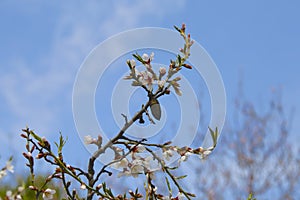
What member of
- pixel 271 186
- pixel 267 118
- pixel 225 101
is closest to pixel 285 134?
pixel 267 118

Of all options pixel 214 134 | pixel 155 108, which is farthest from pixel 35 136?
pixel 214 134

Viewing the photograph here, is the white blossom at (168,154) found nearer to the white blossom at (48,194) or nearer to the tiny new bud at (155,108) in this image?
the tiny new bud at (155,108)

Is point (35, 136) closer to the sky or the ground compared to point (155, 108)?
closer to the ground

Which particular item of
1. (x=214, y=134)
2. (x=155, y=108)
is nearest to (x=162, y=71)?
(x=155, y=108)

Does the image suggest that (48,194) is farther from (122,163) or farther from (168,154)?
(168,154)

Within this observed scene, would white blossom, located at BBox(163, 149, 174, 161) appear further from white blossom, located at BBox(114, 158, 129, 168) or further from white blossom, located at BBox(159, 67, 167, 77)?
white blossom, located at BBox(159, 67, 167, 77)

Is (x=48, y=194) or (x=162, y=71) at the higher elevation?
(x=162, y=71)

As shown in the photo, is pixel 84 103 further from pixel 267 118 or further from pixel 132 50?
pixel 267 118

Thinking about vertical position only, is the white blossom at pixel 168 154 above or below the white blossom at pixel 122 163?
above

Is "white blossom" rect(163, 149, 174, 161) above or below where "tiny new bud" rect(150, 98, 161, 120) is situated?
below

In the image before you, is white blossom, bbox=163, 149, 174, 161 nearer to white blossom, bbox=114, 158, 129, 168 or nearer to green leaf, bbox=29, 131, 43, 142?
white blossom, bbox=114, 158, 129, 168

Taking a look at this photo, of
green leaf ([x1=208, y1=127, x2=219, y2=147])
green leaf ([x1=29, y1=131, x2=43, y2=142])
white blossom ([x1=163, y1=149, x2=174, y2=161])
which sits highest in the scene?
green leaf ([x1=208, y1=127, x2=219, y2=147])

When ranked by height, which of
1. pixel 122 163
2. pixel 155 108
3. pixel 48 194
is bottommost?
pixel 48 194

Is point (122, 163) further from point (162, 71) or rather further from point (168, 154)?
point (162, 71)
